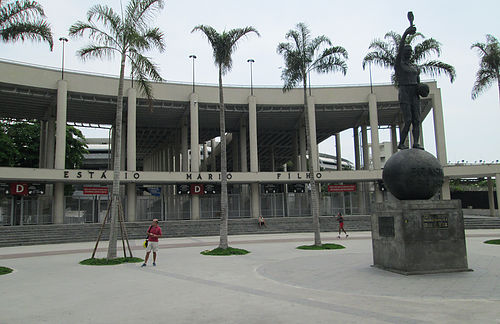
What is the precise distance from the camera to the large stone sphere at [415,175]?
11.7m

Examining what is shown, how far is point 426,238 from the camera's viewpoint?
11289 mm

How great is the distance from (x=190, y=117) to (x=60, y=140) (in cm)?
1170

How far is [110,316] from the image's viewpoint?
7.38m

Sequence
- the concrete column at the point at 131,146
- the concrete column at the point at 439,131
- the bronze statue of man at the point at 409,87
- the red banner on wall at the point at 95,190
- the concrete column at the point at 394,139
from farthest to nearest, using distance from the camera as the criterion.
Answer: the concrete column at the point at 394,139
the concrete column at the point at 439,131
the concrete column at the point at 131,146
the red banner on wall at the point at 95,190
the bronze statue of man at the point at 409,87

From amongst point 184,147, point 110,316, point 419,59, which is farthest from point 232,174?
point 110,316

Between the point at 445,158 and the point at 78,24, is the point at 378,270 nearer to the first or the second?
the point at 78,24

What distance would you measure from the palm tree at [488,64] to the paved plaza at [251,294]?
42.7 ft

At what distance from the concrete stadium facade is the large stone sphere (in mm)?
23187

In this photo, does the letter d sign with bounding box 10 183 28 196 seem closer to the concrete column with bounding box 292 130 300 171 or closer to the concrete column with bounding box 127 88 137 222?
the concrete column with bounding box 127 88 137 222

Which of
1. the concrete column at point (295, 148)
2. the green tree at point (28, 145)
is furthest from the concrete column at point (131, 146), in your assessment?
the concrete column at point (295, 148)

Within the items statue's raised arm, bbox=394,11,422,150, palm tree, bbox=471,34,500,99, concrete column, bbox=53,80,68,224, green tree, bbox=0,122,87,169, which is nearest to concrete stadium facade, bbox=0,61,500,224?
concrete column, bbox=53,80,68,224

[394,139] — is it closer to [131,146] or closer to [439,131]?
[439,131]

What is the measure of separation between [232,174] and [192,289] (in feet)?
82.8

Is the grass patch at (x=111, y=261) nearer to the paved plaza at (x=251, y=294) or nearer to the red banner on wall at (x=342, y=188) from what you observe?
the paved plaza at (x=251, y=294)
